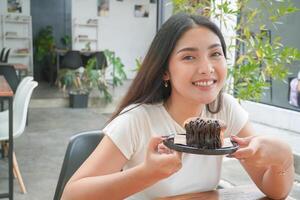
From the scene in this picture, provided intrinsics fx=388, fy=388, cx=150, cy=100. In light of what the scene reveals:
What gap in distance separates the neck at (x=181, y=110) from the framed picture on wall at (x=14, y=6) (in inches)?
361

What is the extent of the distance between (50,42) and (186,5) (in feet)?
25.5

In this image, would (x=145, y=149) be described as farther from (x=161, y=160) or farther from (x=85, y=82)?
(x=85, y=82)

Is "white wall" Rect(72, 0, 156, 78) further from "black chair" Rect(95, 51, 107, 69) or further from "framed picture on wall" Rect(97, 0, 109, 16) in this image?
"black chair" Rect(95, 51, 107, 69)

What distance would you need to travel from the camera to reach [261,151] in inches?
41.6

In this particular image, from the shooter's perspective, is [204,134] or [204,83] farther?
[204,83]

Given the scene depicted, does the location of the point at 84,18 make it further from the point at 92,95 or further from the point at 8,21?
the point at 92,95

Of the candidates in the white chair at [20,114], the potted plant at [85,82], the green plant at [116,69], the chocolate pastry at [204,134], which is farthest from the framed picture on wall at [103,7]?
the chocolate pastry at [204,134]

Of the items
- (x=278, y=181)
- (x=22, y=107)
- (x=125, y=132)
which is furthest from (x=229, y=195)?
(x=22, y=107)

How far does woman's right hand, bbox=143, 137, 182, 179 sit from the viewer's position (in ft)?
3.02

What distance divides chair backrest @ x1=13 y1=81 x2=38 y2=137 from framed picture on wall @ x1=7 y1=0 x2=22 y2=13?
23.2 ft

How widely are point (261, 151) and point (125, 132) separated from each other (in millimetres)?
421

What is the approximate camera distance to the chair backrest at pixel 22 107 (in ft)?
10.00

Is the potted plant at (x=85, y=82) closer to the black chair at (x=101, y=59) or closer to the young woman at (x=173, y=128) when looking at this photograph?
the black chair at (x=101, y=59)

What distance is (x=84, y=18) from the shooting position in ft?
32.7
